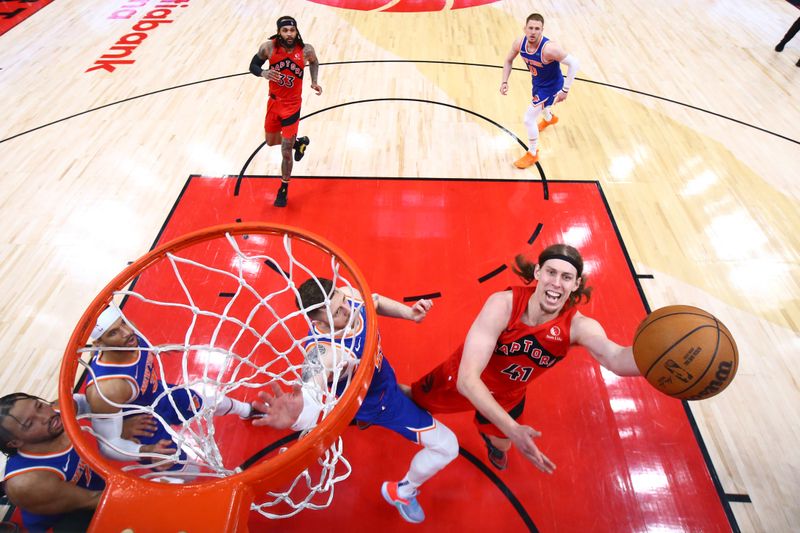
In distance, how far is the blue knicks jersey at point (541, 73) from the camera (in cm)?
448

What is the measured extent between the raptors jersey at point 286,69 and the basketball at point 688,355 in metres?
3.51

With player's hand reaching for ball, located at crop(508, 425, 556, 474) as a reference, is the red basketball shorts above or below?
below

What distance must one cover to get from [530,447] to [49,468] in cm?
208

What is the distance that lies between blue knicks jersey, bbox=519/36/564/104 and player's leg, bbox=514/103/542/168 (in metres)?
0.09

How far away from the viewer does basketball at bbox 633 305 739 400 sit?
1862mm

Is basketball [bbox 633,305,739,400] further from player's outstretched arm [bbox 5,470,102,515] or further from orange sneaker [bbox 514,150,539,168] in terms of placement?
orange sneaker [bbox 514,150,539,168]

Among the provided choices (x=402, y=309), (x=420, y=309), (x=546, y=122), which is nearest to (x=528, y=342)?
(x=420, y=309)

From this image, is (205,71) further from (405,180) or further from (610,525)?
(610,525)

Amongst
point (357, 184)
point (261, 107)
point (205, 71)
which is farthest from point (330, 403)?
point (205, 71)

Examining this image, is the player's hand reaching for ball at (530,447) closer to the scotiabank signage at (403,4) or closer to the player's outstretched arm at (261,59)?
the player's outstretched arm at (261,59)

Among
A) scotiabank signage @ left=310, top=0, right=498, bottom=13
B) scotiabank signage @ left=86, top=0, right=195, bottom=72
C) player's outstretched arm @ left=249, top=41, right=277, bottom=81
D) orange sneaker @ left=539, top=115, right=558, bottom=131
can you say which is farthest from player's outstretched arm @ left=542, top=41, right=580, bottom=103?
scotiabank signage @ left=86, top=0, right=195, bottom=72

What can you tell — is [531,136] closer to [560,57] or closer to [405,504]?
[560,57]

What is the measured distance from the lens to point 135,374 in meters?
2.36

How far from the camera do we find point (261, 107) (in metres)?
5.96
